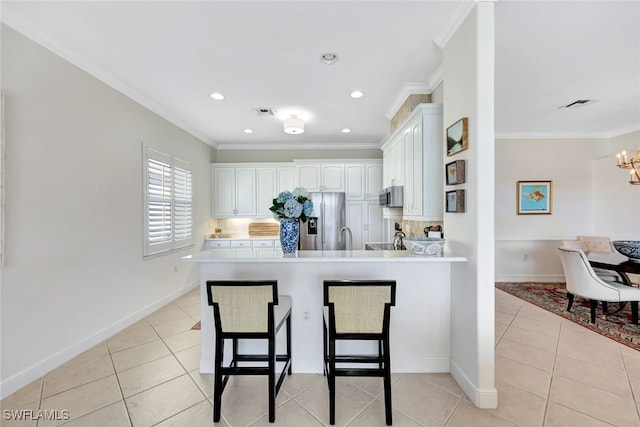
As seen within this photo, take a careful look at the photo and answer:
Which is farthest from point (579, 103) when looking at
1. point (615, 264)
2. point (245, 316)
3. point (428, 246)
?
point (245, 316)

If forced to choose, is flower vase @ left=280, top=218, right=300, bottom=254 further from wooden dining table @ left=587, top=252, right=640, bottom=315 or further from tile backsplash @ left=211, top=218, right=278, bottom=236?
wooden dining table @ left=587, top=252, right=640, bottom=315

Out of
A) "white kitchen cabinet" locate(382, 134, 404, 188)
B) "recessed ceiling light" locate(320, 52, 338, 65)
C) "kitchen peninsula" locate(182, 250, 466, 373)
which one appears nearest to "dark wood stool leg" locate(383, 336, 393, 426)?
"kitchen peninsula" locate(182, 250, 466, 373)

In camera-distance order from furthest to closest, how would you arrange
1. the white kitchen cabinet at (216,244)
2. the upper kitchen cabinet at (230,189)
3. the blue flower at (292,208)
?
1. the upper kitchen cabinet at (230,189)
2. the white kitchen cabinet at (216,244)
3. the blue flower at (292,208)

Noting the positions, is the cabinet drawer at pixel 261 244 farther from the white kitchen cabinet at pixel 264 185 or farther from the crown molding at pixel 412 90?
the crown molding at pixel 412 90

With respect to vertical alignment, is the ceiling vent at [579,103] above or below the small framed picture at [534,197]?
above

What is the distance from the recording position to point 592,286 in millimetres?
3156

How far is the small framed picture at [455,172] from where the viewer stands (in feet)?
6.36

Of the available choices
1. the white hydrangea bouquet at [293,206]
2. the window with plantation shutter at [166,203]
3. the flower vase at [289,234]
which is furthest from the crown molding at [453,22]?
the window with plantation shutter at [166,203]

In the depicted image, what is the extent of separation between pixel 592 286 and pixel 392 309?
2846 mm

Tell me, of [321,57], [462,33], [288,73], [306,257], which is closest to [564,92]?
[462,33]

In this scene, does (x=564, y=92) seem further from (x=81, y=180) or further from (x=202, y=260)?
(x=81, y=180)

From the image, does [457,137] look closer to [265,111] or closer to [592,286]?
[265,111]

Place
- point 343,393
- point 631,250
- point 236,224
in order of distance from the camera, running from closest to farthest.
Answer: point 343,393 < point 631,250 < point 236,224

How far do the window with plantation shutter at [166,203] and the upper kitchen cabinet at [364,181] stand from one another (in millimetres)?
3031
